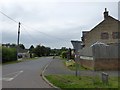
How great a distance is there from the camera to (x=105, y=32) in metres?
51.2

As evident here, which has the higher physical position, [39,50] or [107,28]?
[107,28]

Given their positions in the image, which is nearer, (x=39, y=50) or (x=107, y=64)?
(x=107, y=64)

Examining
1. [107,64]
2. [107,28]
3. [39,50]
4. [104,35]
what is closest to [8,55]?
[104,35]

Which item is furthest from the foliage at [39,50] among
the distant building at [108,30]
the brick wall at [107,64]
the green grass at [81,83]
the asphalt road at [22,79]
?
the green grass at [81,83]

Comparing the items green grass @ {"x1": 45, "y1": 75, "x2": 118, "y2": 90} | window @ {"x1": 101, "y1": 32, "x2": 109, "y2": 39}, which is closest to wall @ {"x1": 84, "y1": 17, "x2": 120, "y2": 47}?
window @ {"x1": 101, "y1": 32, "x2": 109, "y2": 39}

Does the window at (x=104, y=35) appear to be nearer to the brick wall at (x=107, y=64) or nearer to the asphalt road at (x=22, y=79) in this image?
the brick wall at (x=107, y=64)

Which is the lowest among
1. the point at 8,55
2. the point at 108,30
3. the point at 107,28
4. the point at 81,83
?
the point at 81,83

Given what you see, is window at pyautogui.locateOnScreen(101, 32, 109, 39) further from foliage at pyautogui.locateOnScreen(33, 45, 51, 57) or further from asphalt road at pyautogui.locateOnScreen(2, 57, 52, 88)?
foliage at pyautogui.locateOnScreen(33, 45, 51, 57)

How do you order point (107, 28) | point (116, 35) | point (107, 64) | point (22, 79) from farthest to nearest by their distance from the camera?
point (116, 35)
point (107, 28)
point (107, 64)
point (22, 79)

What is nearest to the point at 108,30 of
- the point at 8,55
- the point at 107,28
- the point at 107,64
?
the point at 107,28

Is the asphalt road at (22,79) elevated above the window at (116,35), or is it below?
below

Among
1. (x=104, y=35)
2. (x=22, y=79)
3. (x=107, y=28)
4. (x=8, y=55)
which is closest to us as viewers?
(x=22, y=79)

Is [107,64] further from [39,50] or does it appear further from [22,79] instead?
[39,50]

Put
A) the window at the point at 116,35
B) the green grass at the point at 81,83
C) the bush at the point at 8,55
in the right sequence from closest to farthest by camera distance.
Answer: the green grass at the point at 81,83
the window at the point at 116,35
the bush at the point at 8,55
